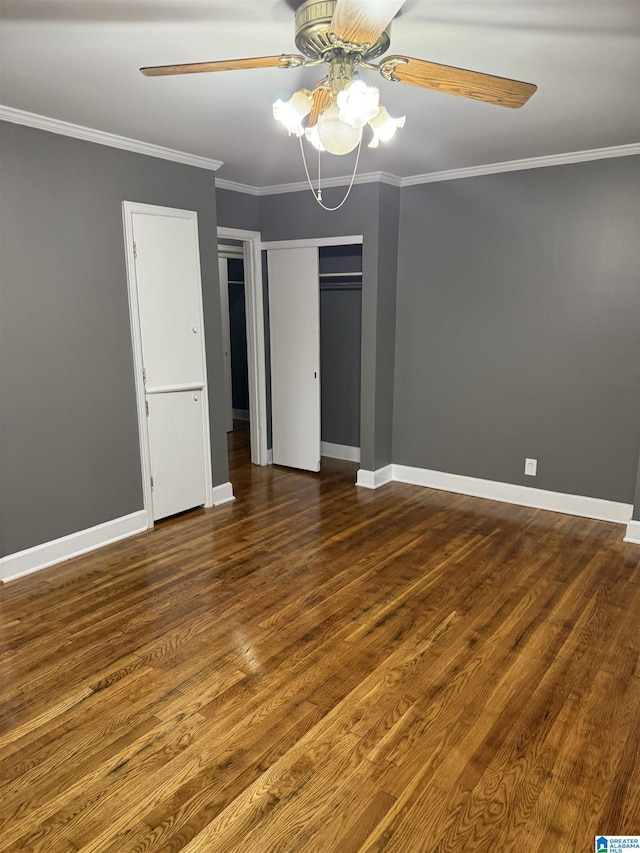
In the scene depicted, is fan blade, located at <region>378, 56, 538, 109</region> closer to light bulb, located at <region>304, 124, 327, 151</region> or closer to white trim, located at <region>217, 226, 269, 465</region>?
light bulb, located at <region>304, 124, 327, 151</region>

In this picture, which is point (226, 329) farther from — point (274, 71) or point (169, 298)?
point (274, 71)

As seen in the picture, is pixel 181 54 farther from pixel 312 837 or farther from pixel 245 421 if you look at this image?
pixel 245 421

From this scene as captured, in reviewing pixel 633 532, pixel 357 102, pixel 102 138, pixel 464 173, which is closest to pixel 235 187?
pixel 102 138

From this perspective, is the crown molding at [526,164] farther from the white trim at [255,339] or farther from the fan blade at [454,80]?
the fan blade at [454,80]

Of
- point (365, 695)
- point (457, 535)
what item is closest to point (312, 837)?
point (365, 695)

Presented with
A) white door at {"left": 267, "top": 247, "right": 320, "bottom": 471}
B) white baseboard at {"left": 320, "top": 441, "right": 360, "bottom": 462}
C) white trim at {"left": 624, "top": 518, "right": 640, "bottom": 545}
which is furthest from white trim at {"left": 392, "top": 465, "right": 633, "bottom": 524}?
white door at {"left": 267, "top": 247, "right": 320, "bottom": 471}

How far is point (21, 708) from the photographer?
2279mm

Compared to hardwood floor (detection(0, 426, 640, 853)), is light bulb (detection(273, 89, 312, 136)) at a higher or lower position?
higher

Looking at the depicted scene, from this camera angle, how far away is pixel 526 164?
4.07 m

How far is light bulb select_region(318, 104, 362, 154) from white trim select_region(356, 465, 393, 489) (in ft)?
11.0

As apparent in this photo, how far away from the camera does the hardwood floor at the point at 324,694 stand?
70.4 inches

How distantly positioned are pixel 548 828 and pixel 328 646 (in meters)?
1.14

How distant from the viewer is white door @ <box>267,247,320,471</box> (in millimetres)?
5020

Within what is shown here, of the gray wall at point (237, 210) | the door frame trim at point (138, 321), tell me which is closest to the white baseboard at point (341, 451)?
the door frame trim at point (138, 321)
